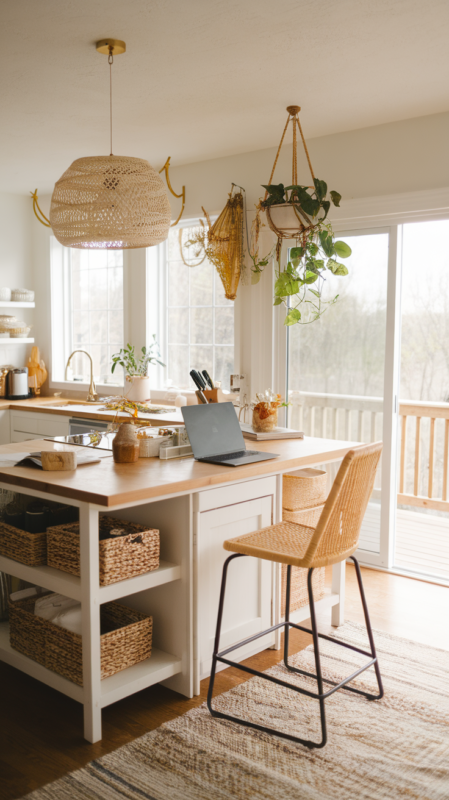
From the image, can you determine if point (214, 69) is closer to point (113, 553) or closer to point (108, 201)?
point (108, 201)

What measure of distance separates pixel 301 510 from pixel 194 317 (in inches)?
93.1

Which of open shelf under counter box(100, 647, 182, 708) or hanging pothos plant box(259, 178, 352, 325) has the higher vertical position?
hanging pothos plant box(259, 178, 352, 325)

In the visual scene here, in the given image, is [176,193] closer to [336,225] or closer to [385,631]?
[336,225]

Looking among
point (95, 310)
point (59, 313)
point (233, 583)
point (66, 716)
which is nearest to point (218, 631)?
point (233, 583)

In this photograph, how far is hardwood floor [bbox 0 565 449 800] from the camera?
6.67ft

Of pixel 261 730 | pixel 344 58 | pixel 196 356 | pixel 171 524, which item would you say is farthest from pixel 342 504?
pixel 196 356

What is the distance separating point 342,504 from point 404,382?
2.24 m

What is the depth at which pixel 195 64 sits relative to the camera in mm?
2926

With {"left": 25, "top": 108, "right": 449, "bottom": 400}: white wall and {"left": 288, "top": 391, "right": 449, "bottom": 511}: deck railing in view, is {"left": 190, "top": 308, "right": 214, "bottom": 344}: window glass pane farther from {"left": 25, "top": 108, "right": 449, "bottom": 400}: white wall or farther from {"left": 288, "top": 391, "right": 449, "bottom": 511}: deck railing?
{"left": 288, "top": 391, "right": 449, "bottom": 511}: deck railing

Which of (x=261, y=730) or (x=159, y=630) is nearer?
(x=261, y=730)

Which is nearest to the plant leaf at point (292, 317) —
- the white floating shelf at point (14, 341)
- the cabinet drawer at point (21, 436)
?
the cabinet drawer at point (21, 436)

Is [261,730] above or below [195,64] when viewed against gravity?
below

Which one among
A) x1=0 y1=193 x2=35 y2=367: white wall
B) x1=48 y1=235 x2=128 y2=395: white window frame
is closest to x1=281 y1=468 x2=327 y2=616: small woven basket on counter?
x1=48 y1=235 x2=128 y2=395: white window frame

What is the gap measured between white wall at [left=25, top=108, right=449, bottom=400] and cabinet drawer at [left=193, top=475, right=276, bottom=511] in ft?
A: 5.84
